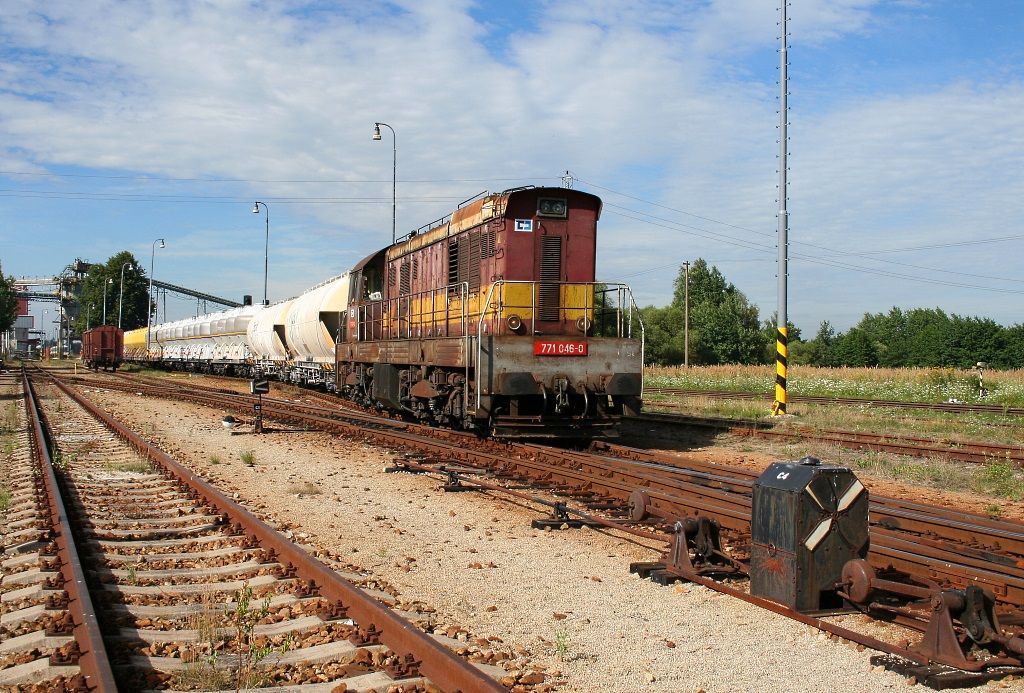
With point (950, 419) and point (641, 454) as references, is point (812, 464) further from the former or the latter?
point (950, 419)

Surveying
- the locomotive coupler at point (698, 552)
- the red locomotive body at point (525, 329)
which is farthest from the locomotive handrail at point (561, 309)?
the locomotive coupler at point (698, 552)

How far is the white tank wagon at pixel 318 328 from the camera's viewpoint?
25078 millimetres

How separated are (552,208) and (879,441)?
6.81 meters

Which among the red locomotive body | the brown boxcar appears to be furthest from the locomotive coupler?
the brown boxcar

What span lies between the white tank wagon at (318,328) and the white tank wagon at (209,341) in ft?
31.3

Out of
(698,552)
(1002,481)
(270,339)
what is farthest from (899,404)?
(270,339)

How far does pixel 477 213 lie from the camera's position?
565 inches

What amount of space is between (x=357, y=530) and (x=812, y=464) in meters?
4.14

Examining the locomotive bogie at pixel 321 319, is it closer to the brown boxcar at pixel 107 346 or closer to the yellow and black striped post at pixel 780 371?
the yellow and black striped post at pixel 780 371

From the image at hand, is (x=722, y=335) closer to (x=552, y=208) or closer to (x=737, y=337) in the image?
(x=737, y=337)

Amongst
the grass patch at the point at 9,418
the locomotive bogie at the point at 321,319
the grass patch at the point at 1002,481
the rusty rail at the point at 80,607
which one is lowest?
the grass patch at the point at 9,418

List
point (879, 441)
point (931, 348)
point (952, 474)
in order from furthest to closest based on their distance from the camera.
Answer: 1. point (931, 348)
2. point (879, 441)
3. point (952, 474)

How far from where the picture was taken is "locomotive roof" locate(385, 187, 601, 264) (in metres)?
13.5

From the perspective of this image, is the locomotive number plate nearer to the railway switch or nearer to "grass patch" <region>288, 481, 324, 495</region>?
"grass patch" <region>288, 481, 324, 495</region>
